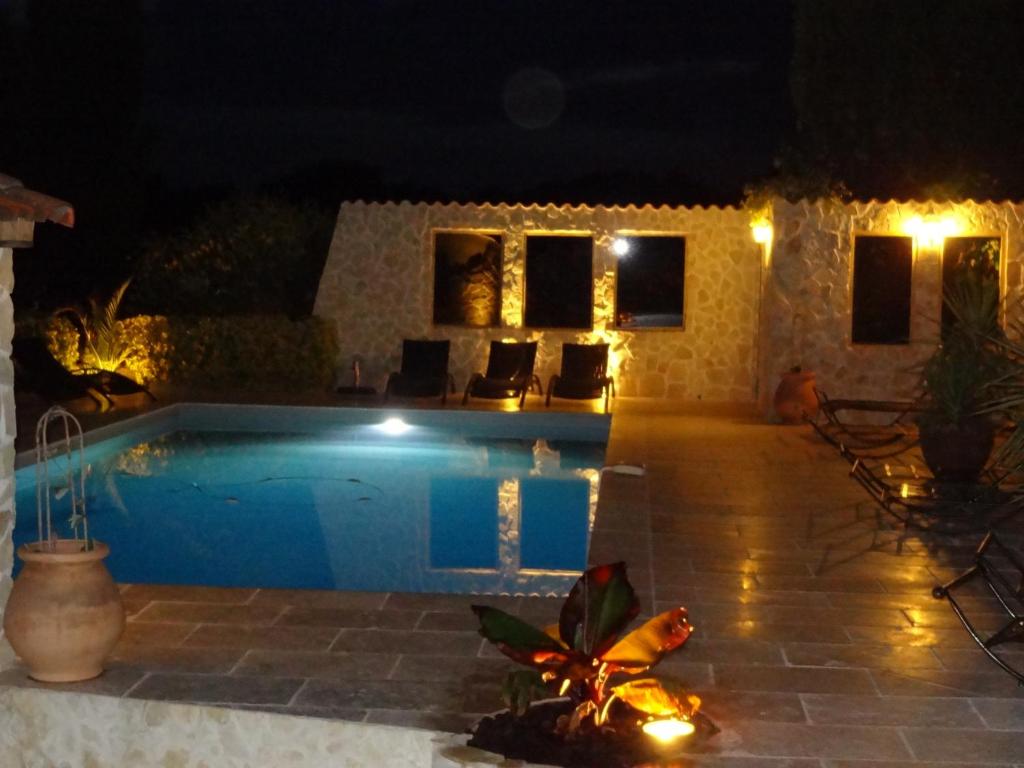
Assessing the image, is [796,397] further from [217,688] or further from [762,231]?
[217,688]

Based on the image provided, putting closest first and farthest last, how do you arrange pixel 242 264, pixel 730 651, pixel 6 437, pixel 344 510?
pixel 6 437 < pixel 730 651 < pixel 344 510 < pixel 242 264

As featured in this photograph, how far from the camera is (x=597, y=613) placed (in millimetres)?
3918

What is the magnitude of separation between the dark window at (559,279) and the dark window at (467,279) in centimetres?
38

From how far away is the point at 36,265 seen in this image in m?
16.6

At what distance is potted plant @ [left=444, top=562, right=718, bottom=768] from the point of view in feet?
12.3

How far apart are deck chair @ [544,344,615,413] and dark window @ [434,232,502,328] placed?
4.45 ft

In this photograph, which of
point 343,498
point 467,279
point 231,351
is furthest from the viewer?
point 467,279

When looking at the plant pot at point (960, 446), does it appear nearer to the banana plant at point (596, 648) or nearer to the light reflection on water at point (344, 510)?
the light reflection on water at point (344, 510)

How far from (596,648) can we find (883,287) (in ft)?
32.0

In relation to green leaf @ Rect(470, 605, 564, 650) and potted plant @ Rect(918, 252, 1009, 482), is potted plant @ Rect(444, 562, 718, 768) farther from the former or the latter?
potted plant @ Rect(918, 252, 1009, 482)

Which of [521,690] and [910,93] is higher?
[910,93]

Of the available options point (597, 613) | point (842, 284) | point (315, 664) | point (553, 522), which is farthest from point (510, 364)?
point (597, 613)

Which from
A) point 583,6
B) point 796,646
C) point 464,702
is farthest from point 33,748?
point 583,6

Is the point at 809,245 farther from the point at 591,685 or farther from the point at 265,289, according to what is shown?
the point at 591,685
